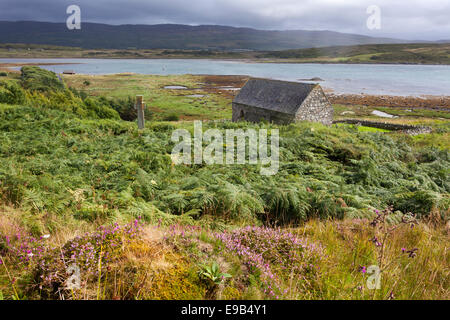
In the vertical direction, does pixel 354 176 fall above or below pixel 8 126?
below

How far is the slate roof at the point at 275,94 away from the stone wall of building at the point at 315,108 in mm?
512

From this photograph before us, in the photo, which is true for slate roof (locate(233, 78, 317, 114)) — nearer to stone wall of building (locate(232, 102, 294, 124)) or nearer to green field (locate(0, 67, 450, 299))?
stone wall of building (locate(232, 102, 294, 124))

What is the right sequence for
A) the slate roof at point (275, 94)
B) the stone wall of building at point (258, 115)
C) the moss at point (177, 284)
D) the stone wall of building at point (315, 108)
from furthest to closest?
the stone wall of building at point (258, 115) → the slate roof at point (275, 94) → the stone wall of building at point (315, 108) → the moss at point (177, 284)

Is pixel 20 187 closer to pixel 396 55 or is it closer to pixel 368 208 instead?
pixel 368 208

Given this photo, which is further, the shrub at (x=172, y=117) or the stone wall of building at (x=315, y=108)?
the shrub at (x=172, y=117)

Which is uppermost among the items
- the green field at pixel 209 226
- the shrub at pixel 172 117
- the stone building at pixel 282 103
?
the stone building at pixel 282 103

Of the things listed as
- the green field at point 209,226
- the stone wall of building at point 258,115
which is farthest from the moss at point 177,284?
the stone wall of building at point 258,115

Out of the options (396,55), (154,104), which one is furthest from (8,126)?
(396,55)

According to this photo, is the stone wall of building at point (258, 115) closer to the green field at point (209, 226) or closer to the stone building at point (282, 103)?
the stone building at point (282, 103)

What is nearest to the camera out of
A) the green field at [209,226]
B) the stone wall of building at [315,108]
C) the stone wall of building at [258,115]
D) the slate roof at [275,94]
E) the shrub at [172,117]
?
the green field at [209,226]

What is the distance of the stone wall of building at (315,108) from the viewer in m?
27.5

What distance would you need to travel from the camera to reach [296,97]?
93.2 feet

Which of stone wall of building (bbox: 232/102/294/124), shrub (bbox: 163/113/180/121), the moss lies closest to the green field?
the moss
